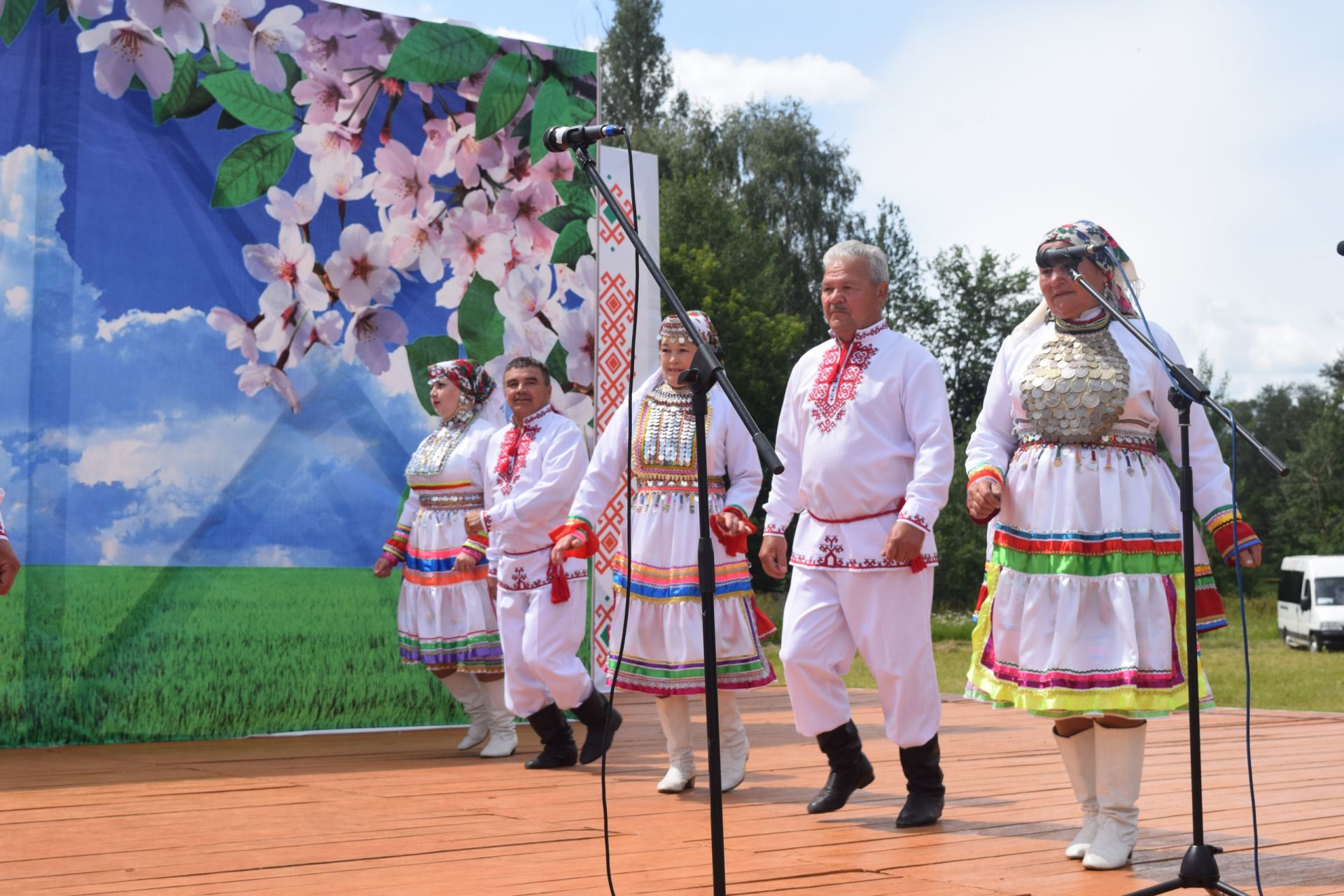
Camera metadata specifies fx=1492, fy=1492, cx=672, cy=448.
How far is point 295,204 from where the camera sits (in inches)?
274

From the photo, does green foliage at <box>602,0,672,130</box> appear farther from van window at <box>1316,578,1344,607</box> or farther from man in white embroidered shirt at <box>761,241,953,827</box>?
man in white embroidered shirt at <box>761,241,953,827</box>

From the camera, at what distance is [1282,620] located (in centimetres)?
2539

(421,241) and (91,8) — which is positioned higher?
(91,8)

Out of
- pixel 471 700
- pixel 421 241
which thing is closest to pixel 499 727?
pixel 471 700

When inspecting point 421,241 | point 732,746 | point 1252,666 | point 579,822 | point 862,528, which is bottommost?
point 1252,666

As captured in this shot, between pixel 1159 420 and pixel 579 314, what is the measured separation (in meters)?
4.21

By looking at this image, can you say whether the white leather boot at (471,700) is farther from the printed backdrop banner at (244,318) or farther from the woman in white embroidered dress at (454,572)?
the printed backdrop banner at (244,318)

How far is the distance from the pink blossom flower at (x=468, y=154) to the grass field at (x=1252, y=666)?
379 cm

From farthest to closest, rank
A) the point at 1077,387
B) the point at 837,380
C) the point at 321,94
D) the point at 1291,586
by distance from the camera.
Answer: the point at 1291,586
the point at 321,94
the point at 837,380
the point at 1077,387

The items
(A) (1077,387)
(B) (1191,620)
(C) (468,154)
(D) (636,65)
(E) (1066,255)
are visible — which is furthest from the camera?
(D) (636,65)

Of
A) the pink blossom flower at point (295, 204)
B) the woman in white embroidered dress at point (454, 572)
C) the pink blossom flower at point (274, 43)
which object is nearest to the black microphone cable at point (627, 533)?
the woman in white embroidered dress at point (454, 572)

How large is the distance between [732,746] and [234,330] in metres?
3.14

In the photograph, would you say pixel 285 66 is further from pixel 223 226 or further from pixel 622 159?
pixel 622 159

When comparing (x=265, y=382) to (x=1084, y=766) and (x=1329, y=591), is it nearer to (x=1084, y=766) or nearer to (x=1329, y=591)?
(x=1084, y=766)
